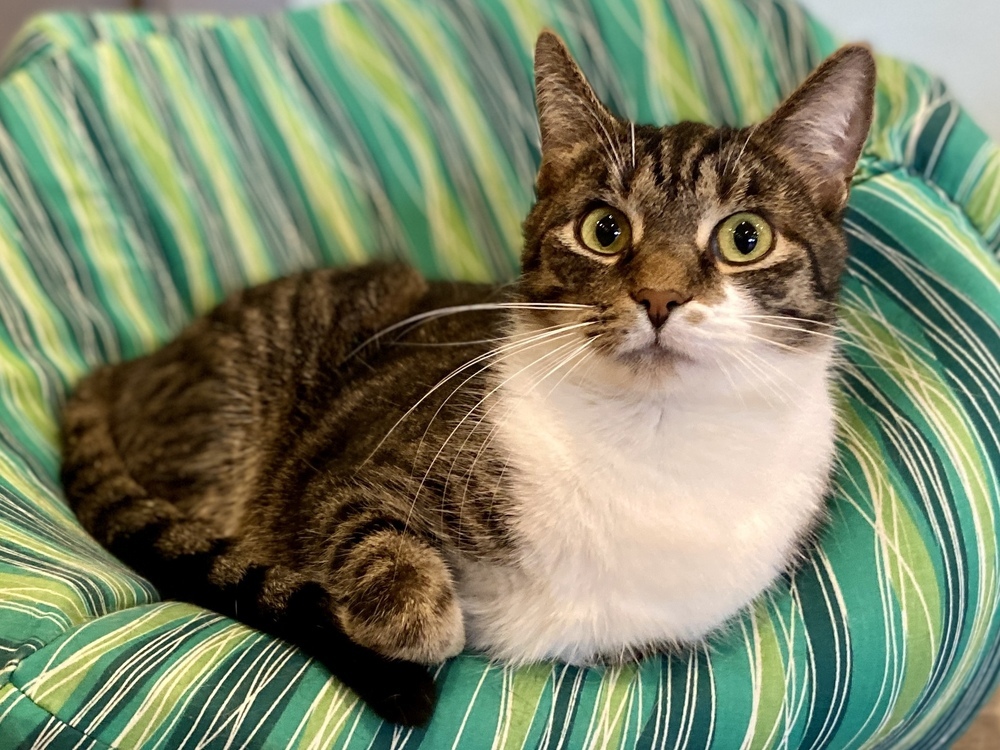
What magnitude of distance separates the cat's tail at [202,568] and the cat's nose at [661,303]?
0.47 metres

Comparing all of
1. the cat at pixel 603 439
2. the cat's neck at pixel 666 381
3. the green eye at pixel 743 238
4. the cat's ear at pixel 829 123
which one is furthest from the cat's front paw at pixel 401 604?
the cat's ear at pixel 829 123

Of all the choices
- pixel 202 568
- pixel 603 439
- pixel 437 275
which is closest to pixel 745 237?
pixel 603 439

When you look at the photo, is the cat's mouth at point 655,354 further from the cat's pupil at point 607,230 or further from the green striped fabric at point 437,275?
the green striped fabric at point 437,275

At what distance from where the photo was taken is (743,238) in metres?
0.89

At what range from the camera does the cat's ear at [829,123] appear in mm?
907

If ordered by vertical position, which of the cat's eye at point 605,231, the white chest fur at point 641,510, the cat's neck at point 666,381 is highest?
the cat's eye at point 605,231

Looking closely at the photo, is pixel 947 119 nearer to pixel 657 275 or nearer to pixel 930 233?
pixel 930 233

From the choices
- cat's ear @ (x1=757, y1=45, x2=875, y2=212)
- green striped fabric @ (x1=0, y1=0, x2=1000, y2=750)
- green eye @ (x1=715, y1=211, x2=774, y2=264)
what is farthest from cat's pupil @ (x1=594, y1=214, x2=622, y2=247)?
green striped fabric @ (x1=0, y1=0, x2=1000, y2=750)

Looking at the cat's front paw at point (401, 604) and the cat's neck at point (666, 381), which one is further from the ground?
the cat's neck at point (666, 381)

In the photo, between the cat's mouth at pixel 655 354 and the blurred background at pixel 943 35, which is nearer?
the cat's mouth at pixel 655 354

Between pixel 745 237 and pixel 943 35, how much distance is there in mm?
1332

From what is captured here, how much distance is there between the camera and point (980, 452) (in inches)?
42.8

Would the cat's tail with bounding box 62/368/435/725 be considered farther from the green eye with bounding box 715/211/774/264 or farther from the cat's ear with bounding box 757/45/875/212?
the cat's ear with bounding box 757/45/875/212

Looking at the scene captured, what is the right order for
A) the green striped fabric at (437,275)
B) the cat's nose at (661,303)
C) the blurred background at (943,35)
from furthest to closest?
the blurred background at (943,35), the green striped fabric at (437,275), the cat's nose at (661,303)
